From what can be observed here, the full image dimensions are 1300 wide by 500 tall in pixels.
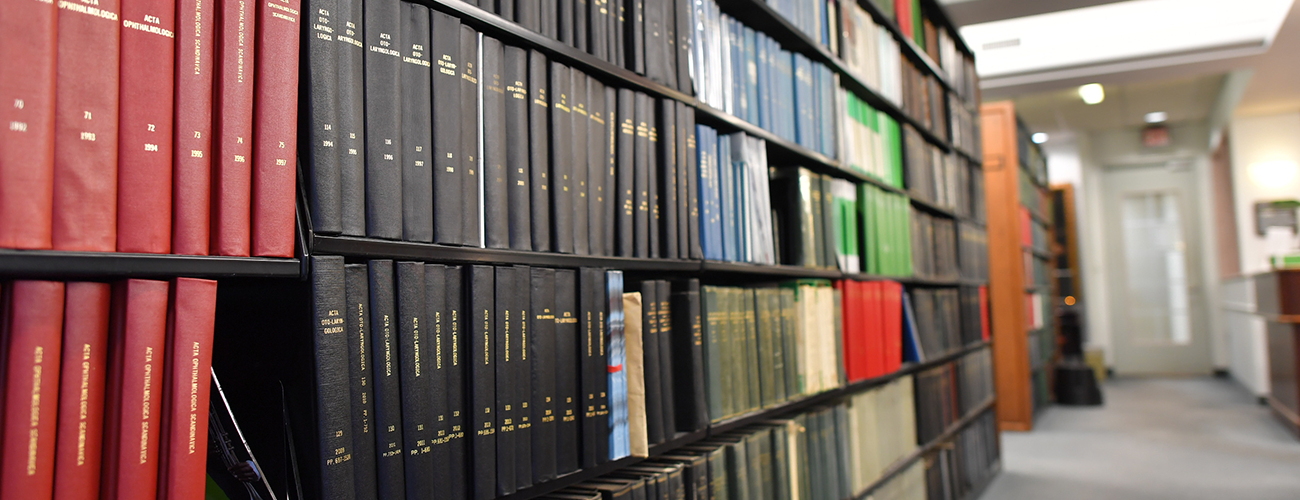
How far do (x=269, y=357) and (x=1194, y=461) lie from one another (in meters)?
4.77

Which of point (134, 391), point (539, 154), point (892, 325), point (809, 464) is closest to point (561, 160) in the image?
point (539, 154)

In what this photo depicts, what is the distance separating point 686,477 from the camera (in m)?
1.40

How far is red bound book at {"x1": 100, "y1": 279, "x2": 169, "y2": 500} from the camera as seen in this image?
0.64m

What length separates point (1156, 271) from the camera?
348 inches

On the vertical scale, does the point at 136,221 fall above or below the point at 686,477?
above

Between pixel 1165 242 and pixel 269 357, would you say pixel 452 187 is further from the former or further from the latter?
pixel 1165 242

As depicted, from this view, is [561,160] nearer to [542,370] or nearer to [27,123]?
[542,370]

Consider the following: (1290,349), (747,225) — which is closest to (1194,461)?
(1290,349)

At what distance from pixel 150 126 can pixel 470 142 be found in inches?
14.9

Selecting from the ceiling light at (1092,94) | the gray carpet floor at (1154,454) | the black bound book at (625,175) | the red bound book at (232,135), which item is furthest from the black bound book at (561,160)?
the ceiling light at (1092,94)

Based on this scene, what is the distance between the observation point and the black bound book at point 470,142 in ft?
3.19

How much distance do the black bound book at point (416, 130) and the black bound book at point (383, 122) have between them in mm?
13

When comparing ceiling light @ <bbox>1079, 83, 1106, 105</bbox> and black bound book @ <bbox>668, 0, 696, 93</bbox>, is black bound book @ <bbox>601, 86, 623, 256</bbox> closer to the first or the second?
black bound book @ <bbox>668, 0, 696, 93</bbox>

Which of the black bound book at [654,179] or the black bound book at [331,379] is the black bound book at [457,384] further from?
the black bound book at [654,179]
